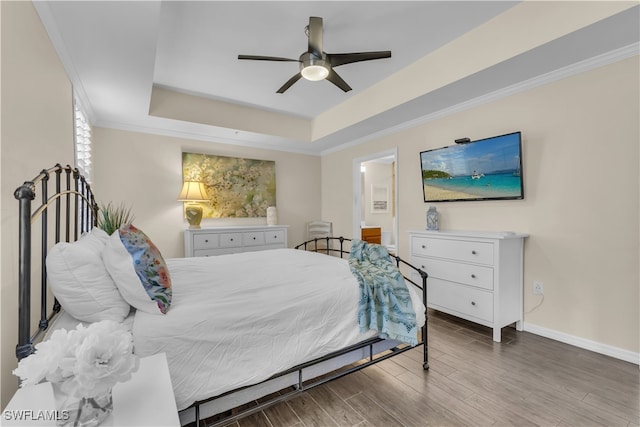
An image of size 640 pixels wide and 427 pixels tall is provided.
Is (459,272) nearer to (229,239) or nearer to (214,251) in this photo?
(229,239)

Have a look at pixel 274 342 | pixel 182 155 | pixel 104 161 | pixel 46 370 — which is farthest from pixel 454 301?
pixel 104 161

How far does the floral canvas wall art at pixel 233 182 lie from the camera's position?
444 centimetres

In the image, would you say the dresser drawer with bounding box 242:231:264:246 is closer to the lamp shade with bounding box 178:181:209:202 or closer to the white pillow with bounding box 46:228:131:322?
the lamp shade with bounding box 178:181:209:202

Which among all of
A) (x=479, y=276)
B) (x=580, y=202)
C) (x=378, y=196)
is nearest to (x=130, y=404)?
(x=479, y=276)

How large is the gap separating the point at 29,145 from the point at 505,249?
3498 millimetres

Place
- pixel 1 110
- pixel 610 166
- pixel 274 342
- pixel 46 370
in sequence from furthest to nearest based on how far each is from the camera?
1. pixel 610 166
2. pixel 274 342
3. pixel 1 110
4. pixel 46 370

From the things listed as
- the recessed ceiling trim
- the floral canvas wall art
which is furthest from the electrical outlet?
the floral canvas wall art

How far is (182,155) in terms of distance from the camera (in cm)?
433

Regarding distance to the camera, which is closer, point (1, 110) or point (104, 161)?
point (1, 110)

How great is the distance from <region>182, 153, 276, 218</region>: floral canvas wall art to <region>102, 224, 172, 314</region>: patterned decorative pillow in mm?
3178

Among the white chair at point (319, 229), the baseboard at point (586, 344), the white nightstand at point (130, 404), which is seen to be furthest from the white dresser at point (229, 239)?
the baseboard at point (586, 344)

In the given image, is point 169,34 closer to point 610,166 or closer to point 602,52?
point 602,52

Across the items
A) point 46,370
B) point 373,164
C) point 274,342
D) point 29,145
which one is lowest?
point 274,342

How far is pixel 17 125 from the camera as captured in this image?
1.38 m
